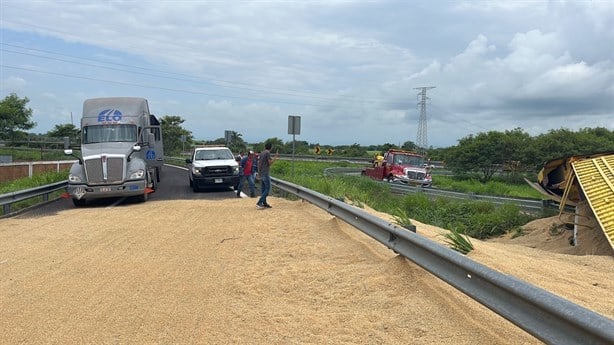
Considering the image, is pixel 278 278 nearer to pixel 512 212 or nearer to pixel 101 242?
pixel 101 242

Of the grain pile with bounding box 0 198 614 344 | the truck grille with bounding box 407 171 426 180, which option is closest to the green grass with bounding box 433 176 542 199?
the truck grille with bounding box 407 171 426 180

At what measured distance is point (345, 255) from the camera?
7301 millimetres

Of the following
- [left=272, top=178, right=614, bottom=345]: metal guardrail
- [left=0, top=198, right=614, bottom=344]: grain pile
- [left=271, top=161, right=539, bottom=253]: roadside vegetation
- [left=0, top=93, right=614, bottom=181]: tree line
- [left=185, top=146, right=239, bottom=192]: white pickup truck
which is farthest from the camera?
[left=0, top=93, right=614, bottom=181]: tree line

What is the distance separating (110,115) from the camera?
18250mm

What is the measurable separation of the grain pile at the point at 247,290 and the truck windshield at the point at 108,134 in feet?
26.8

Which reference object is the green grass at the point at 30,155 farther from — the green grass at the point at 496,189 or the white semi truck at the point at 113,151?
the green grass at the point at 496,189

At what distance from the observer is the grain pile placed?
4473mm

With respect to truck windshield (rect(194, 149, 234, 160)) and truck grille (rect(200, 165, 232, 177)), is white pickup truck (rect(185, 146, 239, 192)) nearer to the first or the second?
truck grille (rect(200, 165, 232, 177))

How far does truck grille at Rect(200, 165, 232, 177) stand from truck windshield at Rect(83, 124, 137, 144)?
3.16 metres

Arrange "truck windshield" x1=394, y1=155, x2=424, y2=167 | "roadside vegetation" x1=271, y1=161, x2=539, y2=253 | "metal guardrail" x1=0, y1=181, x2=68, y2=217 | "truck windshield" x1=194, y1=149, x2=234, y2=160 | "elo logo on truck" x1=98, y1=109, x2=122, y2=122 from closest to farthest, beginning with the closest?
"metal guardrail" x1=0, y1=181, x2=68, y2=217, "roadside vegetation" x1=271, y1=161, x2=539, y2=253, "elo logo on truck" x1=98, y1=109, x2=122, y2=122, "truck windshield" x1=194, y1=149, x2=234, y2=160, "truck windshield" x1=394, y1=155, x2=424, y2=167

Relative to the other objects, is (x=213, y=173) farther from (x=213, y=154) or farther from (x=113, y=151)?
(x=113, y=151)

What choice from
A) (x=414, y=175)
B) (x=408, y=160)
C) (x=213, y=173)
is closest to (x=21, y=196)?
(x=213, y=173)

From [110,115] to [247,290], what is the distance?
14206mm

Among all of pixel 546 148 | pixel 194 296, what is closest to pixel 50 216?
pixel 194 296
